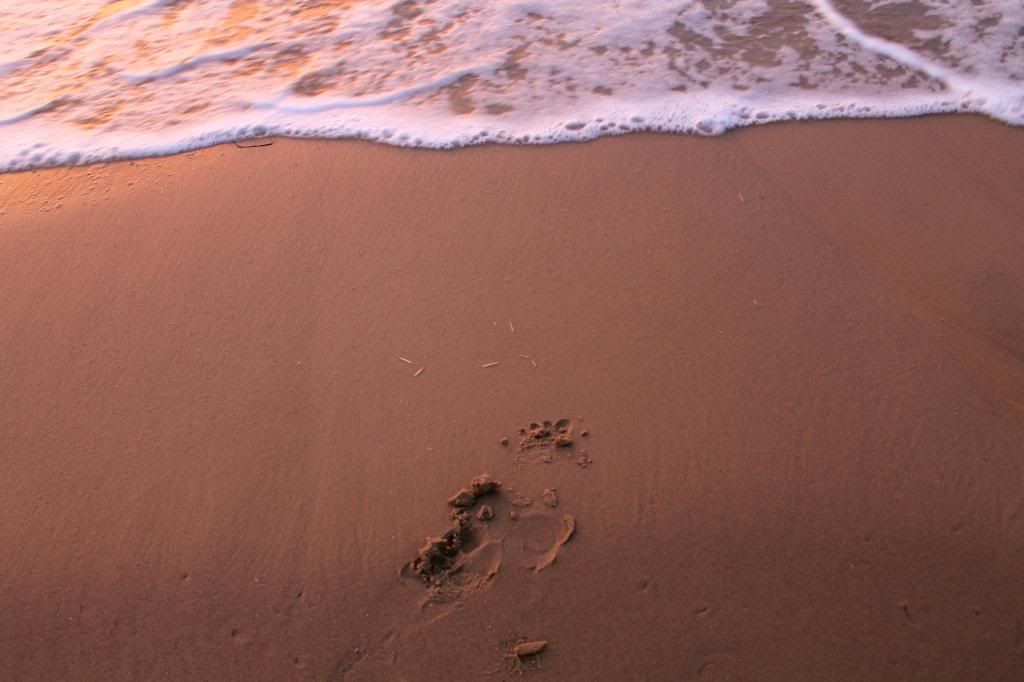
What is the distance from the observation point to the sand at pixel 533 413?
1.73m

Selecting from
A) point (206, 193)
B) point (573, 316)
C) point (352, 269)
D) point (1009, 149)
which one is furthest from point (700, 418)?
point (206, 193)

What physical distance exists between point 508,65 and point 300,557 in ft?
9.09

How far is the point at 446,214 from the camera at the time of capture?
279 centimetres

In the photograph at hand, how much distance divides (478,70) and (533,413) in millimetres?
2277

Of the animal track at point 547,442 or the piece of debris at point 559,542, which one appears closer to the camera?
the piece of debris at point 559,542

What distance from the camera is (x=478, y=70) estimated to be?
3.74m

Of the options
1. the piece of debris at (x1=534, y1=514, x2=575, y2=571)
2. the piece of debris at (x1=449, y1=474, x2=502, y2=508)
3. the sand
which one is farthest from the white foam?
the piece of debris at (x1=534, y1=514, x2=575, y2=571)

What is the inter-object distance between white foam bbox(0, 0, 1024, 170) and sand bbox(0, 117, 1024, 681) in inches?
11.8

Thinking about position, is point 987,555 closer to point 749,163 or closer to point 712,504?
point 712,504

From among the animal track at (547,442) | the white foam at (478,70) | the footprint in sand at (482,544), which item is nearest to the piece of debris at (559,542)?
the footprint in sand at (482,544)

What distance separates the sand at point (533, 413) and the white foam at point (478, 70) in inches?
11.8

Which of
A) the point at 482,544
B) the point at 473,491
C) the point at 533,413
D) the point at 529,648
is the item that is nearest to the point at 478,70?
the point at 533,413

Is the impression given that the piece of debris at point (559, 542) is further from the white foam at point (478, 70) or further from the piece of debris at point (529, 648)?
the white foam at point (478, 70)

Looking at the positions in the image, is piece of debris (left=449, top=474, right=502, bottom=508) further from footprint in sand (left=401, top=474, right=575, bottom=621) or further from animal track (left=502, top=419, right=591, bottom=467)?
animal track (left=502, top=419, right=591, bottom=467)
